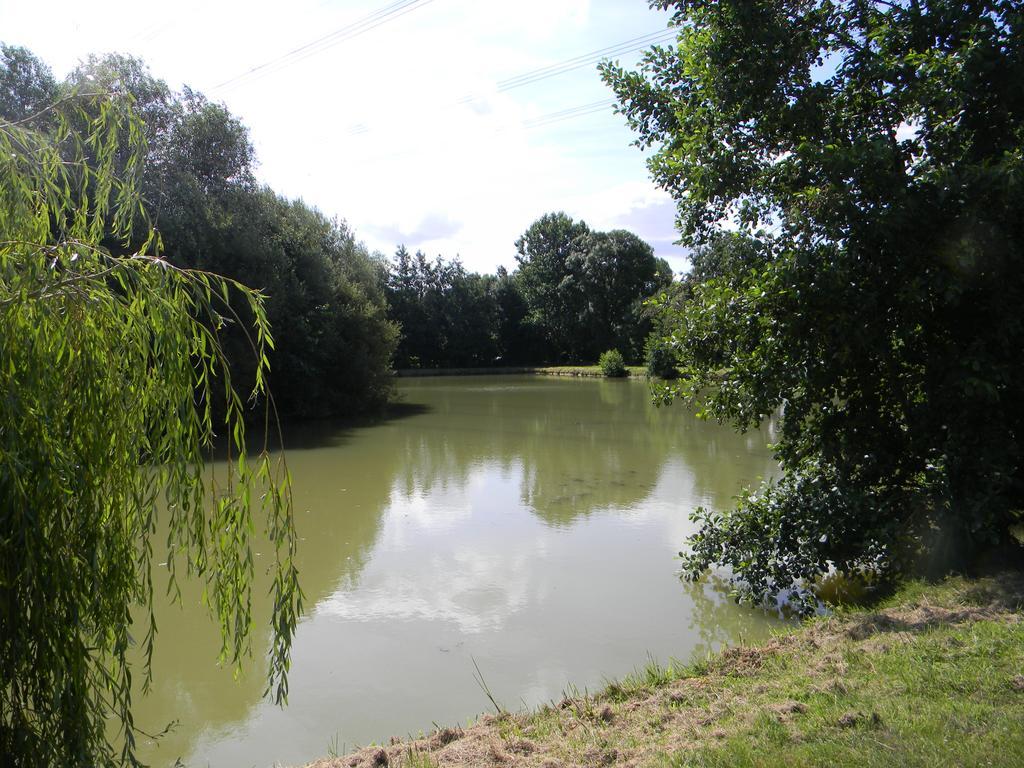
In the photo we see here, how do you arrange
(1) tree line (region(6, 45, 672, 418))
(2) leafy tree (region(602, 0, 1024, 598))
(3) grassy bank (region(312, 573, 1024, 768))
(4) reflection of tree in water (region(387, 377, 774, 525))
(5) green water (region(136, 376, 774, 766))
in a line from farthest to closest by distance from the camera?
(1) tree line (region(6, 45, 672, 418))
(4) reflection of tree in water (region(387, 377, 774, 525))
(2) leafy tree (region(602, 0, 1024, 598))
(5) green water (region(136, 376, 774, 766))
(3) grassy bank (region(312, 573, 1024, 768))

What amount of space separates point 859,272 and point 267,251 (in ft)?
57.0

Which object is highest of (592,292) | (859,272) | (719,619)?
(592,292)

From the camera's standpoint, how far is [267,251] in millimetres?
20578

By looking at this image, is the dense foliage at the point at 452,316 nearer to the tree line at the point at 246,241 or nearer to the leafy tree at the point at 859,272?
the tree line at the point at 246,241

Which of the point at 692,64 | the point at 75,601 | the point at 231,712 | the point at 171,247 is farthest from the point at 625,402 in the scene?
the point at 75,601

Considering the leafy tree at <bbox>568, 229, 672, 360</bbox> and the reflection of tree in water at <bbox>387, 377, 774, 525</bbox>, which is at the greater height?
the leafy tree at <bbox>568, 229, 672, 360</bbox>

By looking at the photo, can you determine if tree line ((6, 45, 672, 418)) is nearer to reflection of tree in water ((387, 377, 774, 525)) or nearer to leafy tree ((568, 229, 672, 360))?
reflection of tree in water ((387, 377, 774, 525))

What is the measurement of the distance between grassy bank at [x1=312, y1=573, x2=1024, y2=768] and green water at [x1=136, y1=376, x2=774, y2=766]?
2.75 ft

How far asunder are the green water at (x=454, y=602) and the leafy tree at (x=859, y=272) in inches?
50.0

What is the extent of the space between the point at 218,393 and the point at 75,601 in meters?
16.6

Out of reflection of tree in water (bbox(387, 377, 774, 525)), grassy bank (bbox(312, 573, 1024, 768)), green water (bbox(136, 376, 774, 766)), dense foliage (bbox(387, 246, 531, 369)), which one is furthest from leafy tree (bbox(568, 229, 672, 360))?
grassy bank (bbox(312, 573, 1024, 768))

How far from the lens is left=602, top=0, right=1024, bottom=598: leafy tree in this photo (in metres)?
5.89

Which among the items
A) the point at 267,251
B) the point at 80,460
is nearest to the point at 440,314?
the point at 267,251

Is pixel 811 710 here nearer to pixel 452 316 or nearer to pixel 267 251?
pixel 267 251
